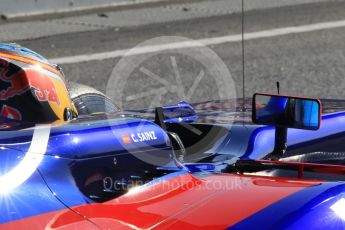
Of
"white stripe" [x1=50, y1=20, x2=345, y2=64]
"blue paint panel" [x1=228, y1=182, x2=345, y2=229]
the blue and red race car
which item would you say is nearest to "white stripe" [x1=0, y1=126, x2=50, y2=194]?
the blue and red race car

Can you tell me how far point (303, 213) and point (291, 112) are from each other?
0.61 metres

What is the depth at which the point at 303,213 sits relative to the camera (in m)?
2.50

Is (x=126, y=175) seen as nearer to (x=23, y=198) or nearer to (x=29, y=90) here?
(x=23, y=198)

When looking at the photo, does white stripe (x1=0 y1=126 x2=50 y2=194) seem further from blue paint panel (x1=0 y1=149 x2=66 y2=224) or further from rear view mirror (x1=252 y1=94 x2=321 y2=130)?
rear view mirror (x1=252 y1=94 x2=321 y2=130)

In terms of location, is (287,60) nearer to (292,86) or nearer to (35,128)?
(292,86)

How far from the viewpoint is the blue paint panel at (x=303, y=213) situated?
244cm

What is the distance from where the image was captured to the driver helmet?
3145mm

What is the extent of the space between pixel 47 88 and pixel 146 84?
5.14 metres

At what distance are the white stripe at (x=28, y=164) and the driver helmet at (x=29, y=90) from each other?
63 cm

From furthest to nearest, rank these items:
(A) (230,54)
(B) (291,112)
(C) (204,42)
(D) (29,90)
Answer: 1. (C) (204,42)
2. (A) (230,54)
3. (D) (29,90)
4. (B) (291,112)

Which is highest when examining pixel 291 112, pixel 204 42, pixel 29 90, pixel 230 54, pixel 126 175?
pixel 204 42

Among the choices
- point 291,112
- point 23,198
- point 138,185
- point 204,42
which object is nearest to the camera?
point 23,198

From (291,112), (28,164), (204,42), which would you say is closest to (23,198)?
(28,164)

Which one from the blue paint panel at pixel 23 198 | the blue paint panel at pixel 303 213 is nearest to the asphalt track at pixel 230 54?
the blue paint panel at pixel 303 213
